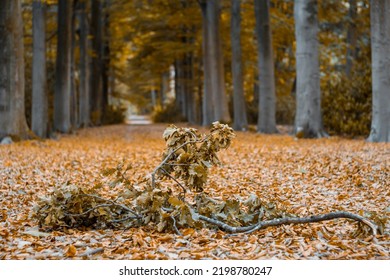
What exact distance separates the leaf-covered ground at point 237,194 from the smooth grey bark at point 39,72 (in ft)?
9.12

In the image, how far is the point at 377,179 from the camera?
7523 millimetres

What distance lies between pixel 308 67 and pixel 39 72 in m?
7.45

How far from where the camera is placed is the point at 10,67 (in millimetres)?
13797

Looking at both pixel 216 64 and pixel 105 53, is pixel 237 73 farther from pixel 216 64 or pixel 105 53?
pixel 105 53

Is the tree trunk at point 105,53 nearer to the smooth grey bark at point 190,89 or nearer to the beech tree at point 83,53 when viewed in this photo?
the smooth grey bark at point 190,89

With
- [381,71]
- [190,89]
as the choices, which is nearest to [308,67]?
[381,71]

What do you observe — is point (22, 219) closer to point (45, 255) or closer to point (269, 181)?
point (45, 255)

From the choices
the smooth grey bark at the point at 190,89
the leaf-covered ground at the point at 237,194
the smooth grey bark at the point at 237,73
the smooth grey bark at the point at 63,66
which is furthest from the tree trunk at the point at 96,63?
the leaf-covered ground at the point at 237,194

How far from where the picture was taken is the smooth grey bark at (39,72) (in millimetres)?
15719

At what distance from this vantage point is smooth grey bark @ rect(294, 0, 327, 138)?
15062 mm

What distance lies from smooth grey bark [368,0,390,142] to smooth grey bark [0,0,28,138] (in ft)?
28.3

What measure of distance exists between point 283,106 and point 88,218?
20619 mm

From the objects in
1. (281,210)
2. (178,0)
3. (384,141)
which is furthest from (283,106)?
(281,210)

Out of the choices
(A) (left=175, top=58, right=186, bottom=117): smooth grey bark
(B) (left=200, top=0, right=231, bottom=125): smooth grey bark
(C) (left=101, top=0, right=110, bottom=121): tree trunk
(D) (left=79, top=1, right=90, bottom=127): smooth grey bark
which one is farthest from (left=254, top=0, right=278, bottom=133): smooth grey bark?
(C) (left=101, top=0, right=110, bottom=121): tree trunk
